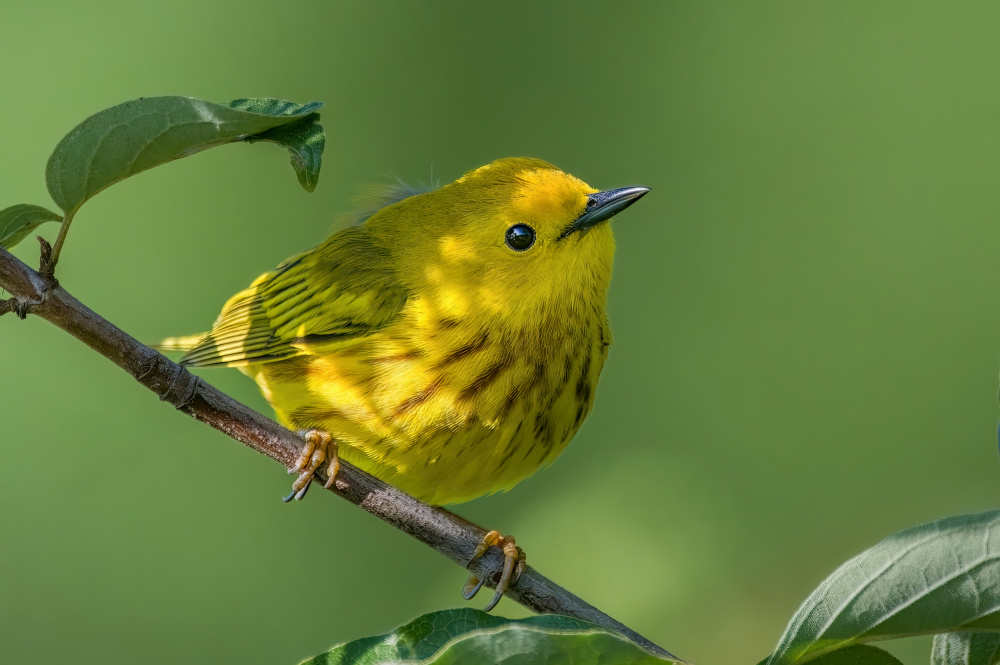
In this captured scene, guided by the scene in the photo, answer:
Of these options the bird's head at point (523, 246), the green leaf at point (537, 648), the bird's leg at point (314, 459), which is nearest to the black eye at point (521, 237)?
the bird's head at point (523, 246)

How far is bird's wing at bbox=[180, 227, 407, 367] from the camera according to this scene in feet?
8.80

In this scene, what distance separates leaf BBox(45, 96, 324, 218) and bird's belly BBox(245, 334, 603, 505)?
81 centimetres

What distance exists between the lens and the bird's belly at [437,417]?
2412 millimetres

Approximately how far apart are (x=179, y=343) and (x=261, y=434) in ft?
5.49

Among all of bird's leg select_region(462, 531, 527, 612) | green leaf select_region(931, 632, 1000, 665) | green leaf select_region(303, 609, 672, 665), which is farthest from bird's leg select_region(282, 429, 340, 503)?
green leaf select_region(931, 632, 1000, 665)

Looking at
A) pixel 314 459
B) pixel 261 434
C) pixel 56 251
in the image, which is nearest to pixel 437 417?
pixel 314 459

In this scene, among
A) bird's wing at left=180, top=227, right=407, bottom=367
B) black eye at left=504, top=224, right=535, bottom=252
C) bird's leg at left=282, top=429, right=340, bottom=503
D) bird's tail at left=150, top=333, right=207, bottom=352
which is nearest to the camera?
bird's leg at left=282, top=429, right=340, bottom=503

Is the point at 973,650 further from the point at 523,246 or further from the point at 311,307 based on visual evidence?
the point at 311,307

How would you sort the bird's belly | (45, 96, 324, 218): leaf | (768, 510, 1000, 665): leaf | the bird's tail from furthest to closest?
the bird's tail < the bird's belly < (45, 96, 324, 218): leaf < (768, 510, 1000, 665): leaf

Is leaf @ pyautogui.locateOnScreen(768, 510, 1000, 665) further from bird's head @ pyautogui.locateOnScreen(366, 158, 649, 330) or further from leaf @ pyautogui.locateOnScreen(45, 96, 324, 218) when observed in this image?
bird's head @ pyautogui.locateOnScreen(366, 158, 649, 330)

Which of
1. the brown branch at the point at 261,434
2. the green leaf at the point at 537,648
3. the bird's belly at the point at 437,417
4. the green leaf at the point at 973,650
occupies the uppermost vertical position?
the bird's belly at the point at 437,417

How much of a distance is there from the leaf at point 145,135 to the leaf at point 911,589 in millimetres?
1037

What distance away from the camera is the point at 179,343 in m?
3.60

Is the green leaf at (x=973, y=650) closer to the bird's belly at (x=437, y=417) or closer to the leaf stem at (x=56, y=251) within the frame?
the bird's belly at (x=437, y=417)
